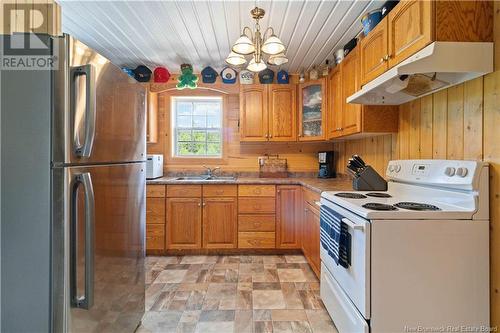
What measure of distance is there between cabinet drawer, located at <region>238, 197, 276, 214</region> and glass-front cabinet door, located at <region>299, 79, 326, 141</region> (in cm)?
95

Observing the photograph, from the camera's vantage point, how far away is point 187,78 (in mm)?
3490

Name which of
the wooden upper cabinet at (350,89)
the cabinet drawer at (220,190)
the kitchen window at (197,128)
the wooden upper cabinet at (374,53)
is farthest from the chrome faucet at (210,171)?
the wooden upper cabinet at (374,53)

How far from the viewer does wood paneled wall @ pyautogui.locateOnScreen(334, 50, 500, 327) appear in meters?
1.32

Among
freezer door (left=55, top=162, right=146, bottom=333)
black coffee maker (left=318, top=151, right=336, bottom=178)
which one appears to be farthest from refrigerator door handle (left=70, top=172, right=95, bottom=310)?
black coffee maker (left=318, top=151, right=336, bottom=178)

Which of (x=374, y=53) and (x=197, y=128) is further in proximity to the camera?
(x=197, y=128)

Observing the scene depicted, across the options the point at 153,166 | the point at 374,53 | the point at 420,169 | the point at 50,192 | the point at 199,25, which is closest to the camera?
the point at 50,192

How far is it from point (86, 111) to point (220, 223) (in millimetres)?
2318

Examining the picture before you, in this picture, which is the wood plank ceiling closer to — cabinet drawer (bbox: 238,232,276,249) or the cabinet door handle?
the cabinet door handle

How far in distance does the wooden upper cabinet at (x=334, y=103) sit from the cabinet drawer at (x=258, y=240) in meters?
1.39

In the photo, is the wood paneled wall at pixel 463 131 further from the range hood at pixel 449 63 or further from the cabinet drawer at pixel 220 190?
the cabinet drawer at pixel 220 190

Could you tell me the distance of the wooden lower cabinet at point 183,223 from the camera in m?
3.19

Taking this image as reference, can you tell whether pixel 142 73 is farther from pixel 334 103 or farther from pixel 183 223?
pixel 334 103

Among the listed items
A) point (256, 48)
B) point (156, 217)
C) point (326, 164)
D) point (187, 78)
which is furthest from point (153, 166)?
point (326, 164)

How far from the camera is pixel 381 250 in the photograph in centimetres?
133
